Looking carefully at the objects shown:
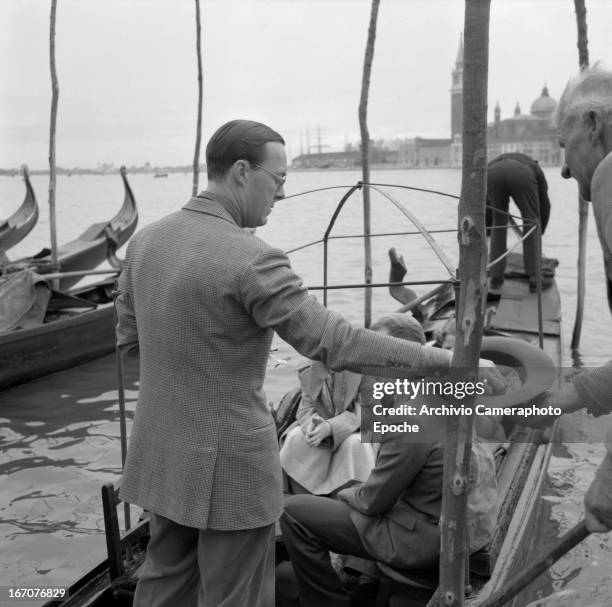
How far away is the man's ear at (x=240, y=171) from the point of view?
5.85ft

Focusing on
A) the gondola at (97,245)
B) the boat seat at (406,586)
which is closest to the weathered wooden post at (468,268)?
the boat seat at (406,586)

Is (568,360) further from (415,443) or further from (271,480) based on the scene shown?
(271,480)

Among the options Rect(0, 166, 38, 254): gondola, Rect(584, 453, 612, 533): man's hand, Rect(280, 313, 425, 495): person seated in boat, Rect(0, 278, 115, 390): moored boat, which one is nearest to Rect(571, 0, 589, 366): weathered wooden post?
A: Rect(280, 313, 425, 495): person seated in boat

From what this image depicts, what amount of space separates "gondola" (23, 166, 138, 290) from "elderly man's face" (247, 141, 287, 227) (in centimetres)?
741

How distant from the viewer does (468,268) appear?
1657 mm

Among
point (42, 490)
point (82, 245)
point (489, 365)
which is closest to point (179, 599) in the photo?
point (489, 365)

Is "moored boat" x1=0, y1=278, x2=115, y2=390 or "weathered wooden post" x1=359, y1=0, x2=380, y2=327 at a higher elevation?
"weathered wooden post" x1=359, y1=0, x2=380, y2=327

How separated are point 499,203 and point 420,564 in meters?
4.76

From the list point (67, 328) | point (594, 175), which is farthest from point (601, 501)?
point (67, 328)

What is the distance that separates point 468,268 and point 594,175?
30cm

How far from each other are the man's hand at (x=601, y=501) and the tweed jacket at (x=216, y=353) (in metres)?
0.39

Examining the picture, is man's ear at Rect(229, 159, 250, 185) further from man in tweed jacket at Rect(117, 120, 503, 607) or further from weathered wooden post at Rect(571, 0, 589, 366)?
weathered wooden post at Rect(571, 0, 589, 366)

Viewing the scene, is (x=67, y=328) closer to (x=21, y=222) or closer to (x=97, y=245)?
(x=97, y=245)

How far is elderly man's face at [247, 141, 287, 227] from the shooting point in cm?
179
